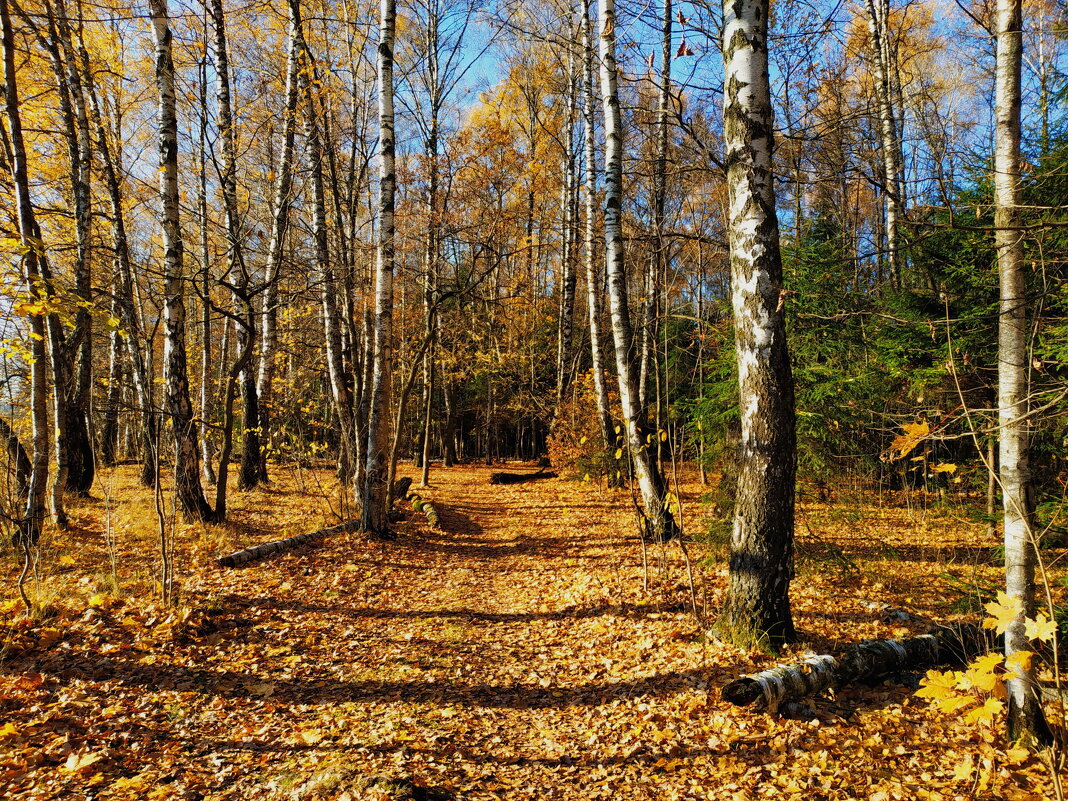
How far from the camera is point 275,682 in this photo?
14.2ft

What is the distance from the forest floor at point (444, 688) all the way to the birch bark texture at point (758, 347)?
0.66m

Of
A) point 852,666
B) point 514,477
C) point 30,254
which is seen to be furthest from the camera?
point 514,477

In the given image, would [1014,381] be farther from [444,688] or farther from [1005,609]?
[444,688]

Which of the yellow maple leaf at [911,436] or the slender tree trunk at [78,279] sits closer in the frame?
the yellow maple leaf at [911,436]

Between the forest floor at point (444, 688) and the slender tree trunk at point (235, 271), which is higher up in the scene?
the slender tree trunk at point (235, 271)

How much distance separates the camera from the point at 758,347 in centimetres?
426

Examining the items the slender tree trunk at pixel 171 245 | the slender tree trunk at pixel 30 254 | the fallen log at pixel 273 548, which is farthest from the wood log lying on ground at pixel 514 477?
the slender tree trunk at pixel 30 254

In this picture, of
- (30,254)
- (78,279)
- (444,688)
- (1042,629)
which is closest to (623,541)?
(444,688)

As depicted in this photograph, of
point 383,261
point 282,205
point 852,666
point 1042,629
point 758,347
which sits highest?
point 282,205

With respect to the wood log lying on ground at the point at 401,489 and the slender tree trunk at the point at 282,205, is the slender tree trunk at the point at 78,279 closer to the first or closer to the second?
the slender tree trunk at the point at 282,205

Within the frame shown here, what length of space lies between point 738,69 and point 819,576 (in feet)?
18.6

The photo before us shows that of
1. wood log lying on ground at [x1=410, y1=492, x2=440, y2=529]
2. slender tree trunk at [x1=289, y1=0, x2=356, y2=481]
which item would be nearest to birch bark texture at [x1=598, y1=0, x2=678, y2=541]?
wood log lying on ground at [x1=410, y1=492, x2=440, y2=529]

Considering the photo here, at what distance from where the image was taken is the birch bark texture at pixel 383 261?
8.08 m

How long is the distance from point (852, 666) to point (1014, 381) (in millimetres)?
2328
